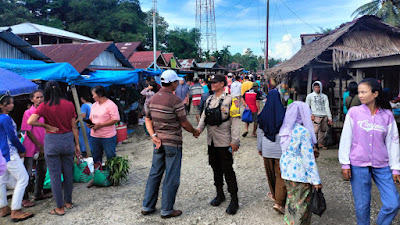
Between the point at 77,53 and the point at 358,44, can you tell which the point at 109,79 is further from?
the point at 358,44

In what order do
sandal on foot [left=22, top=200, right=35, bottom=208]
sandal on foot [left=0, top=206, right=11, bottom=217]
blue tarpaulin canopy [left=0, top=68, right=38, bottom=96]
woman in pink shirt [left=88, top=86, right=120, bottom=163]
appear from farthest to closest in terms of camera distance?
blue tarpaulin canopy [left=0, top=68, right=38, bottom=96] → woman in pink shirt [left=88, top=86, right=120, bottom=163] → sandal on foot [left=22, top=200, right=35, bottom=208] → sandal on foot [left=0, top=206, right=11, bottom=217]

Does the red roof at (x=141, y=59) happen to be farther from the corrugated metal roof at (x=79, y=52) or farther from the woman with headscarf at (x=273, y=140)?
the woman with headscarf at (x=273, y=140)

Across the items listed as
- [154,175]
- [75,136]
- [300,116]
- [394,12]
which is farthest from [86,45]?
[394,12]

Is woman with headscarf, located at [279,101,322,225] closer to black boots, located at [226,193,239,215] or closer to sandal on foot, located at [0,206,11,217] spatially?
black boots, located at [226,193,239,215]

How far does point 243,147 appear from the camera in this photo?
23.7 feet

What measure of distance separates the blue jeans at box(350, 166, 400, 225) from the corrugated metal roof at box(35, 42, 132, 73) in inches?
371

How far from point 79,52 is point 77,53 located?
0.09m

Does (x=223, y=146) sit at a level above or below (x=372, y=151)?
below

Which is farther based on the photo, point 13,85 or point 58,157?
point 13,85

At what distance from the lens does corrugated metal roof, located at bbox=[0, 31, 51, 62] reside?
8.05m

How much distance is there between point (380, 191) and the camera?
261 centimetres

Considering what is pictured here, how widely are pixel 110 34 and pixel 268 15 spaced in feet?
71.1

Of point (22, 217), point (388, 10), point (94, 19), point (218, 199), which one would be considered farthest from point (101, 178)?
point (94, 19)

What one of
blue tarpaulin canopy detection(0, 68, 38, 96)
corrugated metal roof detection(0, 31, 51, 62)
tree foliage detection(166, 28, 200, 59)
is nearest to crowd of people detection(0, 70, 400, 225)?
blue tarpaulin canopy detection(0, 68, 38, 96)
